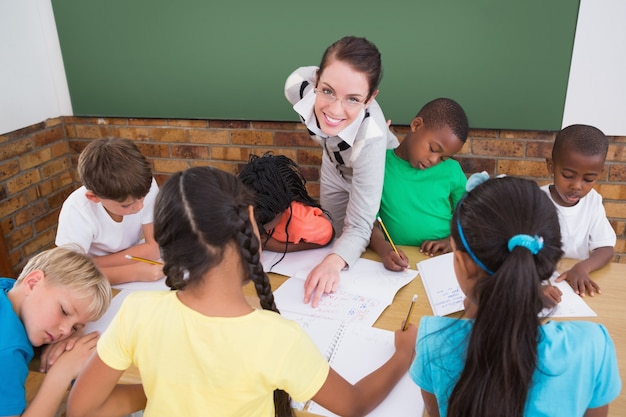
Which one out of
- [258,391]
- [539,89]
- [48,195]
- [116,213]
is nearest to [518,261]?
[258,391]

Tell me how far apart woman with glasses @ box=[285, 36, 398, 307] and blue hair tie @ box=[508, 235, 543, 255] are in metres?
0.64

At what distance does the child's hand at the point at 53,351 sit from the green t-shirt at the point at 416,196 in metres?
1.09

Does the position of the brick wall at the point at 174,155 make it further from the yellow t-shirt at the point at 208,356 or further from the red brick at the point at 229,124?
the yellow t-shirt at the point at 208,356

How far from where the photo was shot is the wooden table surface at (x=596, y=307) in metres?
1.10

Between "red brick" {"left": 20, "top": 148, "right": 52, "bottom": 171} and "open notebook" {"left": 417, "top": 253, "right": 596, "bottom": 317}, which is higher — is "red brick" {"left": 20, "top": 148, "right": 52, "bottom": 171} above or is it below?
above

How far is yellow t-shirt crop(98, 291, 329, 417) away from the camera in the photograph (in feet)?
2.61

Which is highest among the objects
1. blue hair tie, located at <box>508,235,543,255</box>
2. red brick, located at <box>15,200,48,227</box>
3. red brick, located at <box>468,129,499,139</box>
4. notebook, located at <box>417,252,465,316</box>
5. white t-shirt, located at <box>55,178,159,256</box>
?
blue hair tie, located at <box>508,235,543,255</box>

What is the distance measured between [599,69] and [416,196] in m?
1.02

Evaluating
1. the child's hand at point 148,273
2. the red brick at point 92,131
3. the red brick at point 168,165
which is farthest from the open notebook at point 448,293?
the red brick at point 92,131

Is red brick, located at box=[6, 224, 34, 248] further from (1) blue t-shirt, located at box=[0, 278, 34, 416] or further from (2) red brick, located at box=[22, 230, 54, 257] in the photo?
(1) blue t-shirt, located at box=[0, 278, 34, 416]

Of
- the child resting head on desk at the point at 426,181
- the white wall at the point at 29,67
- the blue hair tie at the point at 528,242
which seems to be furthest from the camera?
the white wall at the point at 29,67

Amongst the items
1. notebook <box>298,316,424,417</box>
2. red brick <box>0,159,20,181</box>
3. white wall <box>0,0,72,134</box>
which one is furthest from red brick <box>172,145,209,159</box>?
notebook <box>298,316,424,417</box>

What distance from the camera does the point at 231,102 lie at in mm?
2381

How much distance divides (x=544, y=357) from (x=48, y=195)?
8.84 feet
